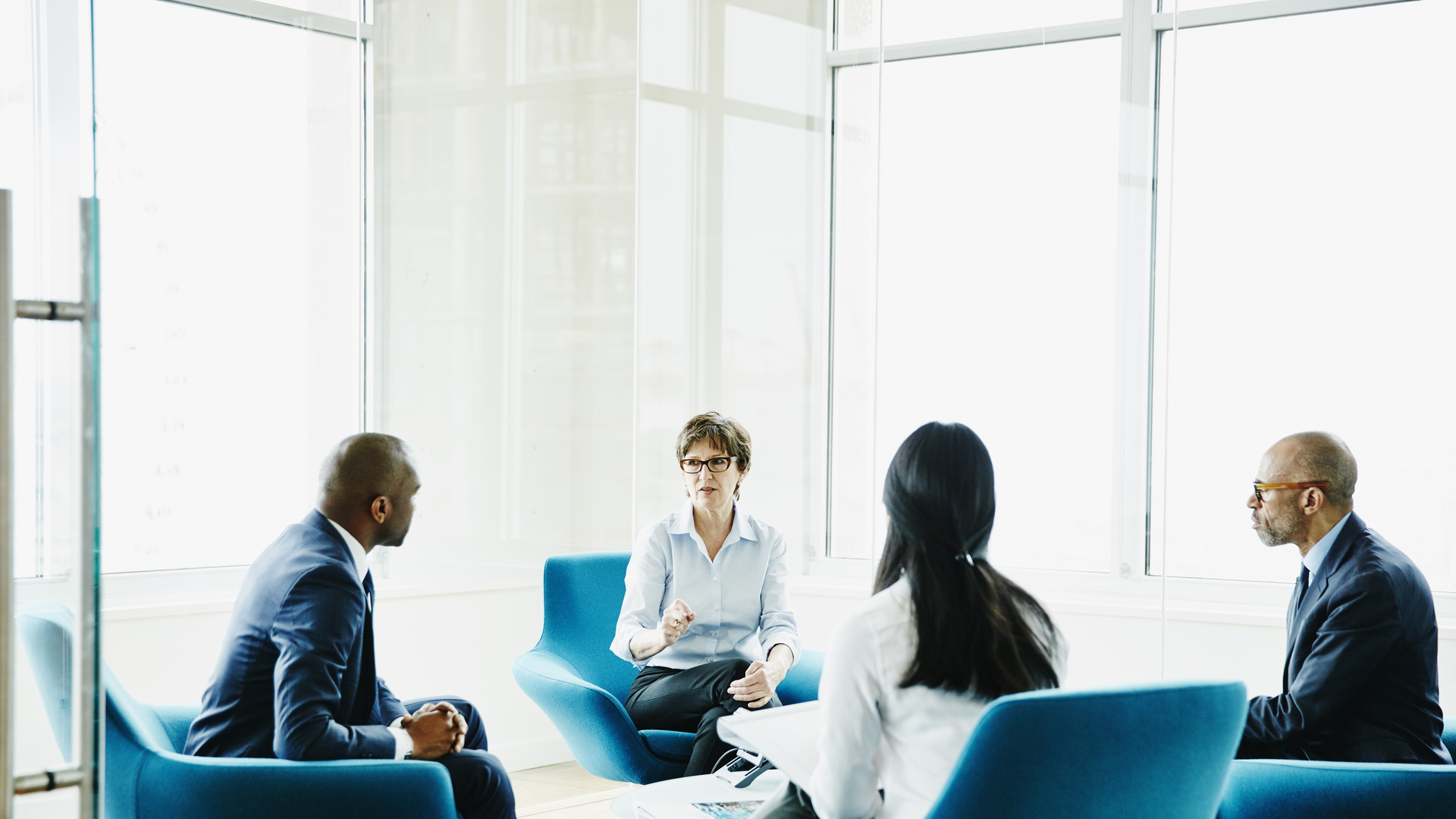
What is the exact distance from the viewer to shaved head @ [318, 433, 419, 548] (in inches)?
88.9

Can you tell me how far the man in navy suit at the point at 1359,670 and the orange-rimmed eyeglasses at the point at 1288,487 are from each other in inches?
4.1

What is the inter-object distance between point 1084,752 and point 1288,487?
4.72 ft

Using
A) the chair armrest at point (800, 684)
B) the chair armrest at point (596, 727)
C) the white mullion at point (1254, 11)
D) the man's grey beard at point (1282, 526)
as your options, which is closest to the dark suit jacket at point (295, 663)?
the chair armrest at point (596, 727)

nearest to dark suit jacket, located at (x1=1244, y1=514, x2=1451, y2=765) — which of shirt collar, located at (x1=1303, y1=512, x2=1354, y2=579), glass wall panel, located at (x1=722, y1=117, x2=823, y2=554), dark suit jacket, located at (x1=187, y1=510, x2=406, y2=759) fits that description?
shirt collar, located at (x1=1303, y1=512, x2=1354, y2=579)

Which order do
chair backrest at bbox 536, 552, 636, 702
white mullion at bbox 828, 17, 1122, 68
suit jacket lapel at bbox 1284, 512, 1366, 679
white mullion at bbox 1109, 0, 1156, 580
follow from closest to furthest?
suit jacket lapel at bbox 1284, 512, 1366, 679, chair backrest at bbox 536, 552, 636, 702, white mullion at bbox 1109, 0, 1156, 580, white mullion at bbox 828, 17, 1122, 68

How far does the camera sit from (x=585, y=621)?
3.46m

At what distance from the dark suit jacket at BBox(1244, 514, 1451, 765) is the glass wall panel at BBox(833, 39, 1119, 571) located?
1.50 metres

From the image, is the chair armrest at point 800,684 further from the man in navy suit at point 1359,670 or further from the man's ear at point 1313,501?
the man's ear at point 1313,501

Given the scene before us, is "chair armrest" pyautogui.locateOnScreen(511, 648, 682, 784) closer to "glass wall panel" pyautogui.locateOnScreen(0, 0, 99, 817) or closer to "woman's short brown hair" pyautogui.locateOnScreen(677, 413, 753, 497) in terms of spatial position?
"woman's short brown hair" pyautogui.locateOnScreen(677, 413, 753, 497)

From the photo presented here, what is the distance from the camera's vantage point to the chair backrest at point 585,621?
342 cm

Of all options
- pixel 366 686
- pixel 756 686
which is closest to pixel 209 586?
pixel 366 686

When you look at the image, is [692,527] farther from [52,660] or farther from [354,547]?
[52,660]

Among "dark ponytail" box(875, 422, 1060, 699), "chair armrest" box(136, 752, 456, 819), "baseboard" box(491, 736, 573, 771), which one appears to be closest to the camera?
"dark ponytail" box(875, 422, 1060, 699)

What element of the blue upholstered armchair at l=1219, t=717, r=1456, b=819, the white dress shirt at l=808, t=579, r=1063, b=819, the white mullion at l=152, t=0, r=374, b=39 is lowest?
the blue upholstered armchair at l=1219, t=717, r=1456, b=819
